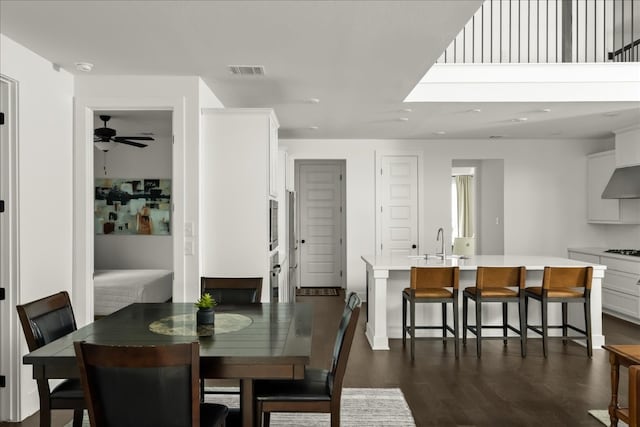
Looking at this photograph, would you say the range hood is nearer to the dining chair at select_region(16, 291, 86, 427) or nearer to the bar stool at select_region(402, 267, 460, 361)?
the bar stool at select_region(402, 267, 460, 361)

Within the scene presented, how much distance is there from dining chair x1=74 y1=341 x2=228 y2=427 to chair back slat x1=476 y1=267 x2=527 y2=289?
3445mm

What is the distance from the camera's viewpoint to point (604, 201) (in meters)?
7.26

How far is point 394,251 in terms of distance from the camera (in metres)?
7.89

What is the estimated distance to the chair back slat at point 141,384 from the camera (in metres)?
1.83

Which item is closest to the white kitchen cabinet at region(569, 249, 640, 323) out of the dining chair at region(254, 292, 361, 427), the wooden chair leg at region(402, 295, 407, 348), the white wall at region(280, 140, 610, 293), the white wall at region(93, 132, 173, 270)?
the white wall at region(280, 140, 610, 293)

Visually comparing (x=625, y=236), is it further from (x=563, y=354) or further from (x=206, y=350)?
(x=206, y=350)

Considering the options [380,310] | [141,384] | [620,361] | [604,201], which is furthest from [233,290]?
[604,201]

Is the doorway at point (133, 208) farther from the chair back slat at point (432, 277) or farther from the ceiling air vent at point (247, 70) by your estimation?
the chair back slat at point (432, 277)

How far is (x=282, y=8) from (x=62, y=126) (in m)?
2.18

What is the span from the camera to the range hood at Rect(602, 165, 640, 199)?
20.7 ft

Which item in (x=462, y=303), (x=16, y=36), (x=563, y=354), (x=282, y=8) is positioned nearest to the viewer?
(x=282, y=8)

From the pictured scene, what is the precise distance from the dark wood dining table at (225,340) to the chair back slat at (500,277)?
2.29m

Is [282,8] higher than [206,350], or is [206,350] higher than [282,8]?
[282,8]

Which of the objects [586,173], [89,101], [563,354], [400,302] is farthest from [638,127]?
[89,101]
